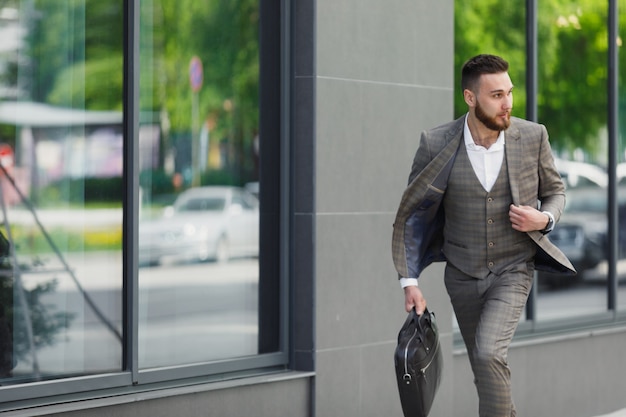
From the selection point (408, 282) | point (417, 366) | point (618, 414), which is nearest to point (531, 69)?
point (618, 414)

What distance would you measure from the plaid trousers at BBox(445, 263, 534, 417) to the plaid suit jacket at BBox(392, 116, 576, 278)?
168 mm

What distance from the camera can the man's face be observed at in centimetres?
610

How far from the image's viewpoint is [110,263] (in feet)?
23.6

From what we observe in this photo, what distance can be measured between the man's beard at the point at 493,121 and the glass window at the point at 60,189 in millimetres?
2194

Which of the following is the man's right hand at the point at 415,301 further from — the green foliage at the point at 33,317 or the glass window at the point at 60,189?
the green foliage at the point at 33,317

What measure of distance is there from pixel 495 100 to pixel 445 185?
482 millimetres

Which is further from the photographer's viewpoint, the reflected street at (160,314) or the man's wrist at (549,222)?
the reflected street at (160,314)

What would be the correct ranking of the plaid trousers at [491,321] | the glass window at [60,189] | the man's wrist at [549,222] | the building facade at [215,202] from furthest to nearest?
the building facade at [215,202]
the glass window at [60,189]
the man's wrist at [549,222]
the plaid trousers at [491,321]

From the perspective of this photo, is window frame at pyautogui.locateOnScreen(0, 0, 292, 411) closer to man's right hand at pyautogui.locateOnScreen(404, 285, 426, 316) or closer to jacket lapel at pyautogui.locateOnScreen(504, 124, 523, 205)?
man's right hand at pyautogui.locateOnScreen(404, 285, 426, 316)

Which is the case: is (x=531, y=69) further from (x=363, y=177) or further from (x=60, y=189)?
(x=60, y=189)

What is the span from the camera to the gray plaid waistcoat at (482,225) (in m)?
6.14

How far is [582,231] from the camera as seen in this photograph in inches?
425

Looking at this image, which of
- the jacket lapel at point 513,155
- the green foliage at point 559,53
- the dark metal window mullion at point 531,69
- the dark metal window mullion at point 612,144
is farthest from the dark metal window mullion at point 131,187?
the dark metal window mullion at point 612,144

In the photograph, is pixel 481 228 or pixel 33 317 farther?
pixel 33 317
